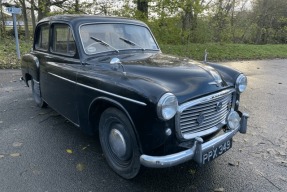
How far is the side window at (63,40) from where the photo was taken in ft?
12.2

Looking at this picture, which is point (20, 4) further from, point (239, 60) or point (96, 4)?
point (239, 60)

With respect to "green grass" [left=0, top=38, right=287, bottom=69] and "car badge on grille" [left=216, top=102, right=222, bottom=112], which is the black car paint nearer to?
"car badge on grille" [left=216, top=102, right=222, bottom=112]

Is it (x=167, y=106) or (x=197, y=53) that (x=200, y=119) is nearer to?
(x=167, y=106)

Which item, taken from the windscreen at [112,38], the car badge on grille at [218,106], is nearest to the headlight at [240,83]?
the car badge on grille at [218,106]

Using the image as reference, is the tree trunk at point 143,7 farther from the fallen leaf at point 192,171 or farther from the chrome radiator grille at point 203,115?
the fallen leaf at point 192,171

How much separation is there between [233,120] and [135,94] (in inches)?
52.3

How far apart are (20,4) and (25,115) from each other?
14.6 metres

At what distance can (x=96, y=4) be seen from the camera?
15.3 m

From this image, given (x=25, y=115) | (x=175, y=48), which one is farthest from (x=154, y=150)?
(x=175, y=48)

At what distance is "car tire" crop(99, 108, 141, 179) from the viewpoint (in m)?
2.77

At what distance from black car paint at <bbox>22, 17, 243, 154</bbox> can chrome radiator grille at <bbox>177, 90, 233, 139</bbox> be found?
8cm

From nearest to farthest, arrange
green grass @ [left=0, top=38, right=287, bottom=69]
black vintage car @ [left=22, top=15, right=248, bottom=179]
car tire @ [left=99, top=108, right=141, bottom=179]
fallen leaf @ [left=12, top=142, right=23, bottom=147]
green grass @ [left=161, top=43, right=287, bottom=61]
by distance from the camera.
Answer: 1. black vintage car @ [left=22, top=15, right=248, bottom=179]
2. car tire @ [left=99, top=108, right=141, bottom=179]
3. fallen leaf @ [left=12, top=142, right=23, bottom=147]
4. green grass @ [left=0, top=38, right=287, bottom=69]
5. green grass @ [left=161, top=43, right=287, bottom=61]

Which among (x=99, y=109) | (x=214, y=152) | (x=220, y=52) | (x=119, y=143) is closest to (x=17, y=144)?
(x=99, y=109)

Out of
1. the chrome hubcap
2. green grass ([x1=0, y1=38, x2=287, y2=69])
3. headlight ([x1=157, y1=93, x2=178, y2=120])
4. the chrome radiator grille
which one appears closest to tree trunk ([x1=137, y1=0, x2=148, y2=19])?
green grass ([x1=0, y1=38, x2=287, y2=69])
